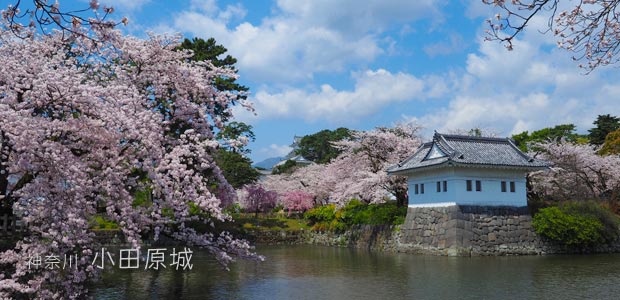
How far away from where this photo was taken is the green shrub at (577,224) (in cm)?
2216

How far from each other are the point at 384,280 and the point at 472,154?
35.5 feet

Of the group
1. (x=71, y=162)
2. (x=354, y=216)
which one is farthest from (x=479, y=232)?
(x=71, y=162)

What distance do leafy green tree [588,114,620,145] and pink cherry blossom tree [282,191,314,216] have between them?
23.4 meters

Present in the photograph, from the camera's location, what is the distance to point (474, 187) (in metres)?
22.9

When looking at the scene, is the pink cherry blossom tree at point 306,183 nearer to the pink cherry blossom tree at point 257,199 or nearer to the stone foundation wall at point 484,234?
the pink cherry blossom tree at point 257,199

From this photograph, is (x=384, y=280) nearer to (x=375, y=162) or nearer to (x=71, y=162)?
(x=71, y=162)

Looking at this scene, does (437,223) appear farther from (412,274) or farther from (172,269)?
(172,269)

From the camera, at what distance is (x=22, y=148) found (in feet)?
23.5

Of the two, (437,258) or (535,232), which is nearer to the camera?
(437,258)

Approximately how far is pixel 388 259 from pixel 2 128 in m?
16.8

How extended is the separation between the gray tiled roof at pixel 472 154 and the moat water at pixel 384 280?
14.2ft

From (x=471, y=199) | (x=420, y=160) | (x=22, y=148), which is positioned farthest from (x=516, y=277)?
(x=22, y=148)

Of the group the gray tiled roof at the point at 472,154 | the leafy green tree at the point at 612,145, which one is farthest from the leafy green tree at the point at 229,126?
the leafy green tree at the point at 612,145

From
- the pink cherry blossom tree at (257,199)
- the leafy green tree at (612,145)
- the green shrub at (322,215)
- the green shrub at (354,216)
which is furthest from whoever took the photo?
the pink cherry blossom tree at (257,199)
